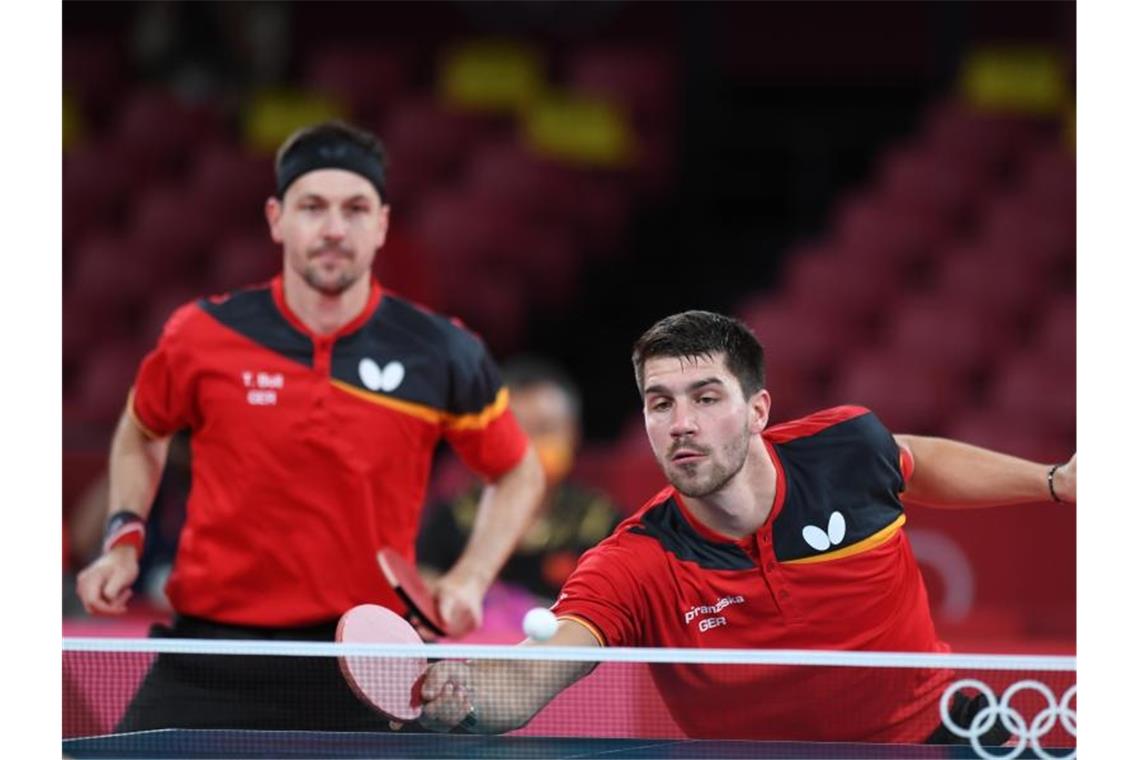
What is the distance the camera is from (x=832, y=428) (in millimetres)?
4207

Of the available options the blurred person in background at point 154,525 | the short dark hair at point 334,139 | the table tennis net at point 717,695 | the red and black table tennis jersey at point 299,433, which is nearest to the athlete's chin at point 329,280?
the red and black table tennis jersey at point 299,433

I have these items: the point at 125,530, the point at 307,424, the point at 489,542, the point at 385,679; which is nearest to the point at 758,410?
the point at 385,679

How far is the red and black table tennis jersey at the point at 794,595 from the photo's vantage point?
12.6 ft

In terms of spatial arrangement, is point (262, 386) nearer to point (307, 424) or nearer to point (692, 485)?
point (307, 424)

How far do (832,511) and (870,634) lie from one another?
0.26 metres

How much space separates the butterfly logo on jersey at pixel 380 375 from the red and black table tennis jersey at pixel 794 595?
0.95 meters

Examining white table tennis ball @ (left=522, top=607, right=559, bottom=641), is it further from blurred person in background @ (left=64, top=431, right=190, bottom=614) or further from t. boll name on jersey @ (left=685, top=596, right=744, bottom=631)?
blurred person in background @ (left=64, top=431, right=190, bottom=614)

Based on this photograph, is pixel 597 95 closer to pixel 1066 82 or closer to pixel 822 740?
pixel 1066 82

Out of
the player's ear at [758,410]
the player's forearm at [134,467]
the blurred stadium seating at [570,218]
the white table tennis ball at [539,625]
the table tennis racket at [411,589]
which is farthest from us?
the blurred stadium seating at [570,218]

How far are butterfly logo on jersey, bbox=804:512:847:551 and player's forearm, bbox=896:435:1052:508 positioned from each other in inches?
8.1

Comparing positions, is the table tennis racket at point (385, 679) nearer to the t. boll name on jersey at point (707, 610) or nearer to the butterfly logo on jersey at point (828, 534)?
the t. boll name on jersey at point (707, 610)

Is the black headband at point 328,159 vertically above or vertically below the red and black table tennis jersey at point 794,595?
above

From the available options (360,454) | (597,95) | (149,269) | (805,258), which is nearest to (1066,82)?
(805,258)

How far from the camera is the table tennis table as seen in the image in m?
3.75
